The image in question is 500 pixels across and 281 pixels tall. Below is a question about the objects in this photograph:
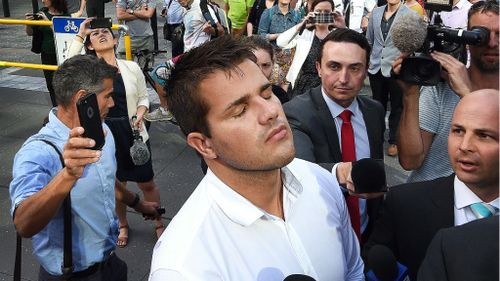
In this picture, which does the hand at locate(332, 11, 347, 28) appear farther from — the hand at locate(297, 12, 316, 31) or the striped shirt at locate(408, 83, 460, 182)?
the striped shirt at locate(408, 83, 460, 182)

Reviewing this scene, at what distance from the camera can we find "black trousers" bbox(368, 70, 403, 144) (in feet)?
20.0

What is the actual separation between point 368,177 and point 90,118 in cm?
116

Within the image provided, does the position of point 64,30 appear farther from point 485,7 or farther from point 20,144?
point 485,7

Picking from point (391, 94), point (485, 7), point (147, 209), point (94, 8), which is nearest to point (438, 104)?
point (485, 7)

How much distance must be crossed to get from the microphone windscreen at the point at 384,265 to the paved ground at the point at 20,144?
271 cm

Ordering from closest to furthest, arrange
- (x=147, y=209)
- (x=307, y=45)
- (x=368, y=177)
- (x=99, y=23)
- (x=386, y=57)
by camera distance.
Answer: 1. (x=368, y=177)
2. (x=147, y=209)
3. (x=99, y=23)
4. (x=307, y=45)
5. (x=386, y=57)

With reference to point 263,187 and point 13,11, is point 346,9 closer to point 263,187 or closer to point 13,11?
point 263,187

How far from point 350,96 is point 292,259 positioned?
1.29 m

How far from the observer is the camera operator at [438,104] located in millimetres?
2576

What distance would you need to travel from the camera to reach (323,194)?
2.00 m

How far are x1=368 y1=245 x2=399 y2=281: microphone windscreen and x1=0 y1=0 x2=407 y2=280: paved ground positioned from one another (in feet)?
8.90

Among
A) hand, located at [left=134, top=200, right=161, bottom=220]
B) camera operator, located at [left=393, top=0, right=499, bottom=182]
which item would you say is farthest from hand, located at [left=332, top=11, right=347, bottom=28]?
hand, located at [left=134, top=200, right=161, bottom=220]

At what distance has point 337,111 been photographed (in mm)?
2752

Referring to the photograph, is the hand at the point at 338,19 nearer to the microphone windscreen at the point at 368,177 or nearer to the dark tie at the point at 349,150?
the dark tie at the point at 349,150
